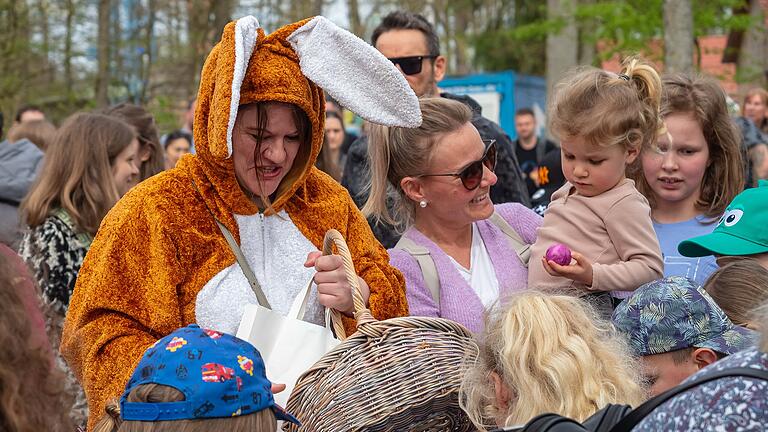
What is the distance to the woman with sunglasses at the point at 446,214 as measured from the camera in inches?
128

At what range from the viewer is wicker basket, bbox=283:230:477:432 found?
2.51 metres

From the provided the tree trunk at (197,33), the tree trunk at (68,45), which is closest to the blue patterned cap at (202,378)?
the tree trunk at (68,45)

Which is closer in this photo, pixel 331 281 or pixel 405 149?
pixel 331 281

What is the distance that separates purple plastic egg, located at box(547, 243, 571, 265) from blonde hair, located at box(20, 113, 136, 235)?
2.31 meters

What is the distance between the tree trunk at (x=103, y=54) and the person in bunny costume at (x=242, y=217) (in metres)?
12.6

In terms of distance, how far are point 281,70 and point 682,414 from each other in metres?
1.77

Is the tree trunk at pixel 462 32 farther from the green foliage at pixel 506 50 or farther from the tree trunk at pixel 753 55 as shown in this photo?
the tree trunk at pixel 753 55

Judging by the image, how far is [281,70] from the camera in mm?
2961

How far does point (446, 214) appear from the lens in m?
3.40

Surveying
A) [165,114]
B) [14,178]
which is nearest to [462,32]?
[165,114]

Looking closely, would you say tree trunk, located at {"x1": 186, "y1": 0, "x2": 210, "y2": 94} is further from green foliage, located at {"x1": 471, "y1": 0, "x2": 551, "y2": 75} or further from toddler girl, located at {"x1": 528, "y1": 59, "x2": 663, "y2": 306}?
toddler girl, located at {"x1": 528, "y1": 59, "x2": 663, "y2": 306}

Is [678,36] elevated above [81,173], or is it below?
above

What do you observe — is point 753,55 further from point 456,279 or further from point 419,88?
point 456,279

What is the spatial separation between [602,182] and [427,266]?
64 cm
